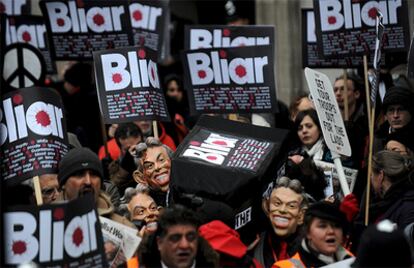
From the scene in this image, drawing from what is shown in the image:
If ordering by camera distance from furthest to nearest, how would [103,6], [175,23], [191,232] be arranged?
[175,23] < [103,6] < [191,232]

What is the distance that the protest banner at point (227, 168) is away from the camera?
10.4 meters

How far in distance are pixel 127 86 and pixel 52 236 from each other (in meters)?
3.88

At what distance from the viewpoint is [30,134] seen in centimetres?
1098

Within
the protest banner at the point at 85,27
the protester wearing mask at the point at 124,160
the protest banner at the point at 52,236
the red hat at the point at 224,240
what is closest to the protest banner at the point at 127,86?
the protester wearing mask at the point at 124,160

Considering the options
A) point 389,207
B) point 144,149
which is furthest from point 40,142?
point 389,207

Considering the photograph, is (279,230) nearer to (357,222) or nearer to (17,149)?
(357,222)

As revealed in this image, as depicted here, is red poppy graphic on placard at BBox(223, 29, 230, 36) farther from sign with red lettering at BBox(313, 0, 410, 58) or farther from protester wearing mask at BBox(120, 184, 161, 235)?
protester wearing mask at BBox(120, 184, 161, 235)

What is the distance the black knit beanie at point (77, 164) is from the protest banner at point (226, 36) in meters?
4.38

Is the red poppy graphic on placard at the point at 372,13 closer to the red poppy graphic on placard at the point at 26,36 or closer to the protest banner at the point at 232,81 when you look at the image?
the protest banner at the point at 232,81

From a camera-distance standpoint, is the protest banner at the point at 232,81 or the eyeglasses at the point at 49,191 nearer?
the eyeglasses at the point at 49,191

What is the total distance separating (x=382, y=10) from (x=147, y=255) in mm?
5450

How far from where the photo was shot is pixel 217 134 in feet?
36.9

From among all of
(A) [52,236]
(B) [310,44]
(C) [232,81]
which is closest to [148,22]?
(B) [310,44]

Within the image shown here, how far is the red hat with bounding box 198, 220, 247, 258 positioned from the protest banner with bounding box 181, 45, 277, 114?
3.97 meters
